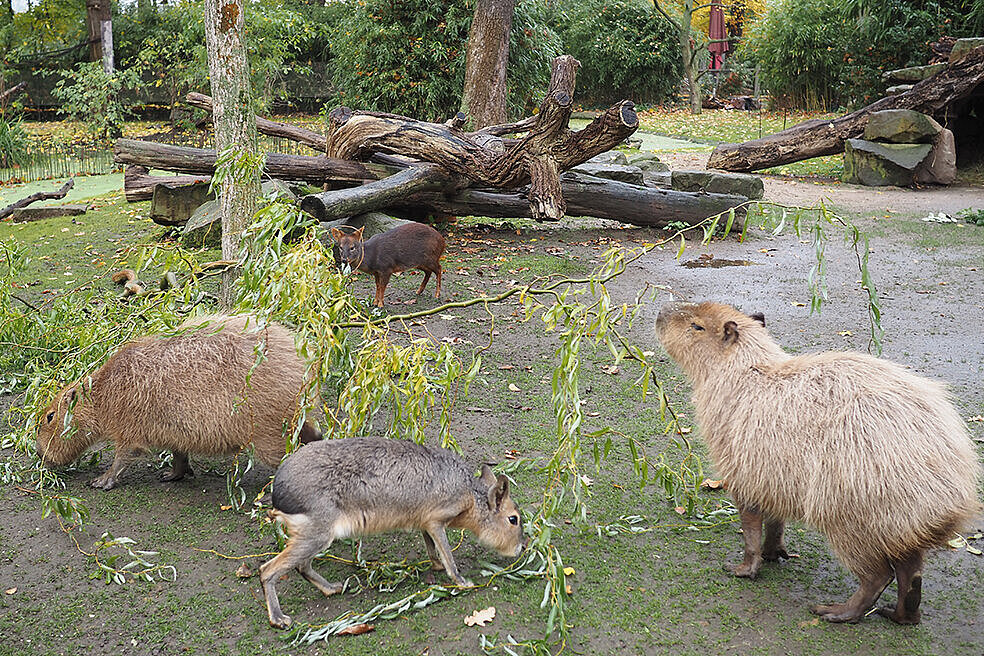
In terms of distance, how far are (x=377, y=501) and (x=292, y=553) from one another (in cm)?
35

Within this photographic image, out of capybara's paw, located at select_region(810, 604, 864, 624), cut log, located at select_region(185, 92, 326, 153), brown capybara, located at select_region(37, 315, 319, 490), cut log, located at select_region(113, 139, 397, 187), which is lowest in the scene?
capybara's paw, located at select_region(810, 604, 864, 624)

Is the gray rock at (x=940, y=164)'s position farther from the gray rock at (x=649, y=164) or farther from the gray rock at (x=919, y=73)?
the gray rock at (x=649, y=164)

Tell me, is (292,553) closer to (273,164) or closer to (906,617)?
(906,617)

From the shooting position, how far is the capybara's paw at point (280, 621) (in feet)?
9.93

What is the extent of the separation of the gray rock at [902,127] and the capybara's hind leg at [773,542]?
1062cm

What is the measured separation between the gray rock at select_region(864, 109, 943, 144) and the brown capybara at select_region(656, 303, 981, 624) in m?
10.4

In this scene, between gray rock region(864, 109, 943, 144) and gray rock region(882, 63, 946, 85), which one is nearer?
gray rock region(864, 109, 943, 144)

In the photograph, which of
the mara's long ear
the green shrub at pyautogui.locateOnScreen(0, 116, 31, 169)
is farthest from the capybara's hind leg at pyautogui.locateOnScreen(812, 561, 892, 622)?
the green shrub at pyautogui.locateOnScreen(0, 116, 31, 169)

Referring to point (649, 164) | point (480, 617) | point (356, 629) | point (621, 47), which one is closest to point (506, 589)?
point (480, 617)

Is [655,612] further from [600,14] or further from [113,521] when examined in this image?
[600,14]

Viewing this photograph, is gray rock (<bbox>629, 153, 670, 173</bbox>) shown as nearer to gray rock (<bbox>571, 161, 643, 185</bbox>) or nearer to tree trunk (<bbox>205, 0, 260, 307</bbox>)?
gray rock (<bbox>571, 161, 643, 185</bbox>)

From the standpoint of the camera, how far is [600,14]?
25281mm

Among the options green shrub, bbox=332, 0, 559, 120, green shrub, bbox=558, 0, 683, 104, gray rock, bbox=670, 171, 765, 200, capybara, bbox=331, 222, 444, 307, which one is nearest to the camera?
capybara, bbox=331, 222, 444, 307

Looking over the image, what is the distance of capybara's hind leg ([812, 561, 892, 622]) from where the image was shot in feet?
9.76
